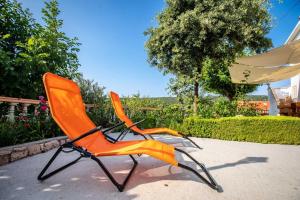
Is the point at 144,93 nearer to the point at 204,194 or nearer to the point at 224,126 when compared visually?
the point at 224,126

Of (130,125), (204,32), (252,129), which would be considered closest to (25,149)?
(130,125)

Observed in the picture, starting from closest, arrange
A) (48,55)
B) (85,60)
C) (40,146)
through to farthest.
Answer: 1. (40,146)
2. (48,55)
3. (85,60)

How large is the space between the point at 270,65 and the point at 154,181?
8223mm

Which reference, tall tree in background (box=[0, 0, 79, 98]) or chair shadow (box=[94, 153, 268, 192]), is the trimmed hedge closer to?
chair shadow (box=[94, 153, 268, 192])

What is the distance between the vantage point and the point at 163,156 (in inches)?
90.3

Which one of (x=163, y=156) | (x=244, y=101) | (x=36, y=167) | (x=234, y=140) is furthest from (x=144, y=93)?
(x=163, y=156)

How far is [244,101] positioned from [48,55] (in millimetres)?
6855

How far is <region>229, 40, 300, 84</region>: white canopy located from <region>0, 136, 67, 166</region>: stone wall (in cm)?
704

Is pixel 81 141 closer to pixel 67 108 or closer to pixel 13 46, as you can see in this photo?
pixel 67 108

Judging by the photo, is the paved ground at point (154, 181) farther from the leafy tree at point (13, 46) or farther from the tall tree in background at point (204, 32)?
the tall tree in background at point (204, 32)

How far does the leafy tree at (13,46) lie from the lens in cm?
601

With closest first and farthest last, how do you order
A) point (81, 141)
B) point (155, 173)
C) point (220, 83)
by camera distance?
point (81, 141)
point (155, 173)
point (220, 83)

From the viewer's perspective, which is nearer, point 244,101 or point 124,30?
point 244,101

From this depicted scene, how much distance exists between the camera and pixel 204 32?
815 centimetres
